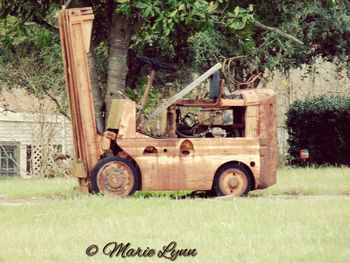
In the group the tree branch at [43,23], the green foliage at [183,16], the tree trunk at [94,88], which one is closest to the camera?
the green foliage at [183,16]

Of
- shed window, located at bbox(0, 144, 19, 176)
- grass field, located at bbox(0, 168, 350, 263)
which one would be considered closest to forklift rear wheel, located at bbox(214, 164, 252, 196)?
grass field, located at bbox(0, 168, 350, 263)

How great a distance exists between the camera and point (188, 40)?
1064 inches

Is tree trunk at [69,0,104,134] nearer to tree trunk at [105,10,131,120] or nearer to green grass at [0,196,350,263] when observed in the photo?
tree trunk at [105,10,131,120]

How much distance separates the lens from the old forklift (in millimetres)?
16047

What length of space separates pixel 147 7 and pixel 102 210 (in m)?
4.85

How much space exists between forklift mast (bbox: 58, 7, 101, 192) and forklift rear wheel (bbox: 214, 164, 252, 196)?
205 cm

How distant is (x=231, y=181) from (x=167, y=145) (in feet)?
4.01

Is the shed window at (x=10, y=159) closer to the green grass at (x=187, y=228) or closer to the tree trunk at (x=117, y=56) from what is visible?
the tree trunk at (x=117, y=56)

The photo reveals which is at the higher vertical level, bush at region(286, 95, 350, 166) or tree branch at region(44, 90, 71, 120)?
tree branch at region(44, 90, 71, 120)

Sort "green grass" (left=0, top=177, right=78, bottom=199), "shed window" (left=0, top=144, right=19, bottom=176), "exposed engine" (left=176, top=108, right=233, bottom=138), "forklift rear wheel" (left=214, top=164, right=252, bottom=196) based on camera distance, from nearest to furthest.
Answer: "forklift rear wheel" (left=214, top=164, right=252, bottom=196) → "exposed engine" (left=176, top=108, right=233, bottom=138) → "green grass" (left=0, top=177, right=78, bottom=199) → "shed window" (left=0, top=144, right=19, bottom=176)

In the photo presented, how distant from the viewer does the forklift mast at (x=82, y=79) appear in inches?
642

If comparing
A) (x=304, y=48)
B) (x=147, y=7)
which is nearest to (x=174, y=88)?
(x=304, y=48)

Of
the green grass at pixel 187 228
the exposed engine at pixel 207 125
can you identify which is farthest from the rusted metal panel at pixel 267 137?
the green grass at pixel 187 228

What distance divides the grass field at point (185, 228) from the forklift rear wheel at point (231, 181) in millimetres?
579
